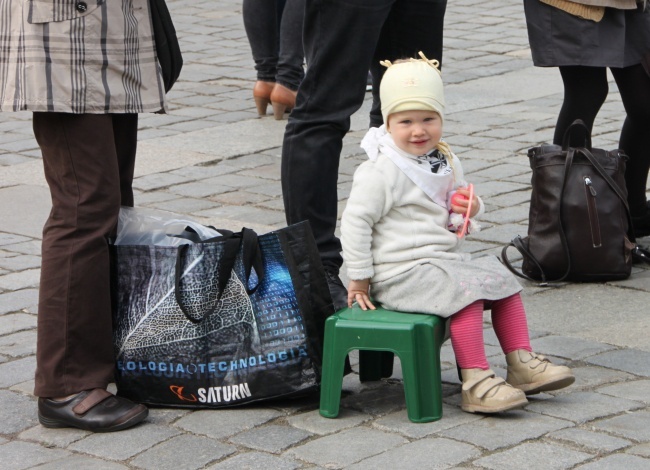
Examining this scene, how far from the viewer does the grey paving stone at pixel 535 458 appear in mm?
3068

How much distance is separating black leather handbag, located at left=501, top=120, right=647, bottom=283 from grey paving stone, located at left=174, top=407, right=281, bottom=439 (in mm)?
1554

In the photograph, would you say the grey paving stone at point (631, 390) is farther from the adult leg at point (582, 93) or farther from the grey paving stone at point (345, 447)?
the adult leg at point (582, 93)

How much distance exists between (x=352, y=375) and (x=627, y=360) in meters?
0.84

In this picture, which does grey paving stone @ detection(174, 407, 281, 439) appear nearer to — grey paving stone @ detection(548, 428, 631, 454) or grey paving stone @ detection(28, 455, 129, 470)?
grey paving stone @ detection(28, 455, 129, 470)

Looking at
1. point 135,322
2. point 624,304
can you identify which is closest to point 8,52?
point 135,322

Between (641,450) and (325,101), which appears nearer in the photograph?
(641,450)

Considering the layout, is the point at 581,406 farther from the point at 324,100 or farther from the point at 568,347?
the point at 324,100

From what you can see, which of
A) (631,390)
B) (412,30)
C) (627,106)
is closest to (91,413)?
(631,390)

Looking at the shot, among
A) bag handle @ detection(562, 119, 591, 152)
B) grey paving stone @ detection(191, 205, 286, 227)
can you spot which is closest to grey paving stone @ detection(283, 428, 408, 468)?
bag handle @ detection(562, 119, 591, 152)

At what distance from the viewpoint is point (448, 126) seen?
735cm

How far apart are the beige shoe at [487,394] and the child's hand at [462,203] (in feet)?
1.49

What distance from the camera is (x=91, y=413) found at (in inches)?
136

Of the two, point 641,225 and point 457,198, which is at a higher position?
point 457,198

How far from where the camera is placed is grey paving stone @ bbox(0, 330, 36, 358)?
4.15m
